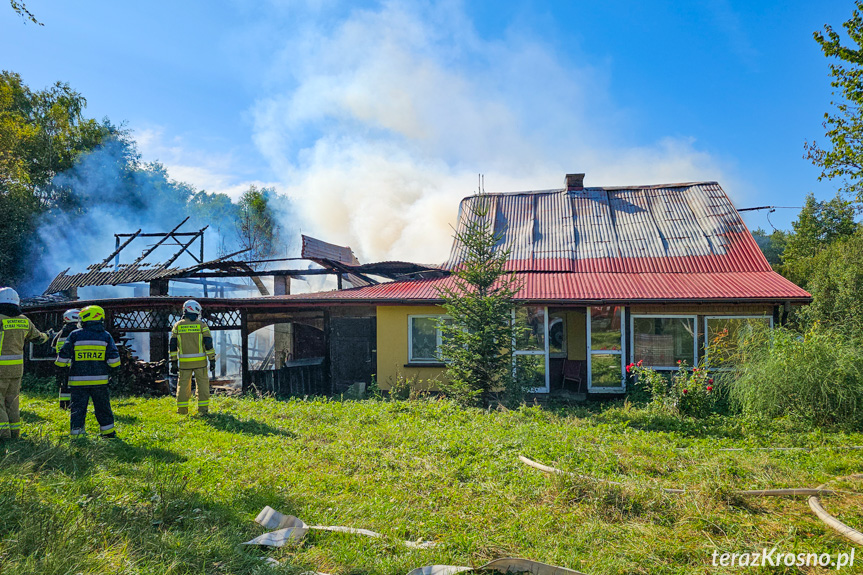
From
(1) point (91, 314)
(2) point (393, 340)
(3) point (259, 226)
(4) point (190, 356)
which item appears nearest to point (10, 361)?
(1) point (91, 314)

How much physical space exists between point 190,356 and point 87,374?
202 centimetres

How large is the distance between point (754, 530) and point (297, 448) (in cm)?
528

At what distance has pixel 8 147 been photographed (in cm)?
2098

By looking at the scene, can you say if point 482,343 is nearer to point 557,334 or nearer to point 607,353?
point 607,353

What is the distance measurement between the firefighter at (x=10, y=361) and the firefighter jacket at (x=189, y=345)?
2.27 meters

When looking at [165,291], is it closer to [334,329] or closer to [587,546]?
[334,329]

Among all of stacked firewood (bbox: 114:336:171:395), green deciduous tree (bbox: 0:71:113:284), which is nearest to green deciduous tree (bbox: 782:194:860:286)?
stacked firewood (bbox: 114:336:171:395)

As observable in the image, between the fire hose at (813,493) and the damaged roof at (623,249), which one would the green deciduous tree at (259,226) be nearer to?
the damaged roof at (623,249)

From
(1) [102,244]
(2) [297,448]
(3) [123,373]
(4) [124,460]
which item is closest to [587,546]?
(2) [297,448]

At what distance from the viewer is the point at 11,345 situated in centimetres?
670

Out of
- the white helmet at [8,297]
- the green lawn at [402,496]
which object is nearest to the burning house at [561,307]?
the green lawn at [402,496]

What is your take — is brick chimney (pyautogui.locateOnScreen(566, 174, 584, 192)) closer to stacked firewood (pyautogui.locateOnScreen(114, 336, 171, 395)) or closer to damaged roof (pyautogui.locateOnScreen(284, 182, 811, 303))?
damaged roof (pyautogui.locateOnScreen(284, 182, 811, 303))

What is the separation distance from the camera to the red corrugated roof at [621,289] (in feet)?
38.3

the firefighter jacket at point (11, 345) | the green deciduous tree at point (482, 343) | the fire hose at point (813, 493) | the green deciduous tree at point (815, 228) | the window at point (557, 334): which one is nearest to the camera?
the fire hose at point (813, 493)
